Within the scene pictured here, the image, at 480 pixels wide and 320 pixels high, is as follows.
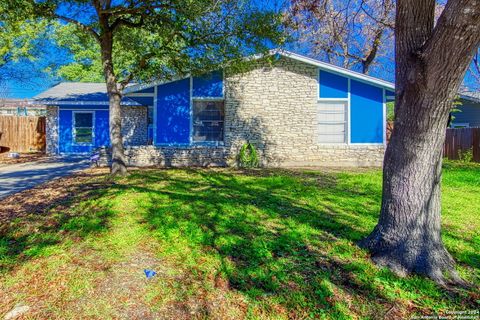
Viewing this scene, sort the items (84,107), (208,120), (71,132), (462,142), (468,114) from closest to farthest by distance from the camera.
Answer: (208,120) → (462,142) → (84,107) → (71,132) → (468,114)

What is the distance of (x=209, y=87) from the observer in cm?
1193

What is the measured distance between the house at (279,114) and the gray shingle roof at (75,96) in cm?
394

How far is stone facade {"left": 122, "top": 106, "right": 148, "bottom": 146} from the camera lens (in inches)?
645

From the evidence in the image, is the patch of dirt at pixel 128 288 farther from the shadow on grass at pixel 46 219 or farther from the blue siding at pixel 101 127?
the blue siding at pixel 101 127

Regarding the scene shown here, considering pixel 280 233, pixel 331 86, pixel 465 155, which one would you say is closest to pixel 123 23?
pixel 280 233

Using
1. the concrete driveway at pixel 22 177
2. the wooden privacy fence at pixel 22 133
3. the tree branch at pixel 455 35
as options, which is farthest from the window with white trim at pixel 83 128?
the tree branch at pixel 455 35

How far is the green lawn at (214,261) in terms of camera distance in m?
2.37

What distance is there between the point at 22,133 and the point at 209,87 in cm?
1219

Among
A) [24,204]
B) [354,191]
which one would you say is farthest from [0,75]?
[354,191]

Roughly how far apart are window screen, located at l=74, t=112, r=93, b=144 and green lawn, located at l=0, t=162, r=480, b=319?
11.4 meters

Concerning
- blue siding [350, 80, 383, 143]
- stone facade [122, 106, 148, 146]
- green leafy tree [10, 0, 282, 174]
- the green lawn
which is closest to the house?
blue siding [350, 80, 383, 143]

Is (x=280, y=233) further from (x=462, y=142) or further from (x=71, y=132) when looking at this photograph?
(x=462, y=142)

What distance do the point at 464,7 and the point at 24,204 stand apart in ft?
22.2

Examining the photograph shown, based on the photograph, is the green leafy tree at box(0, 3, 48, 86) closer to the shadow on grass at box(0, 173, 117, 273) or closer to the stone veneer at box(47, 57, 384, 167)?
the stone veneer at box(47, 57, 384, 167)
